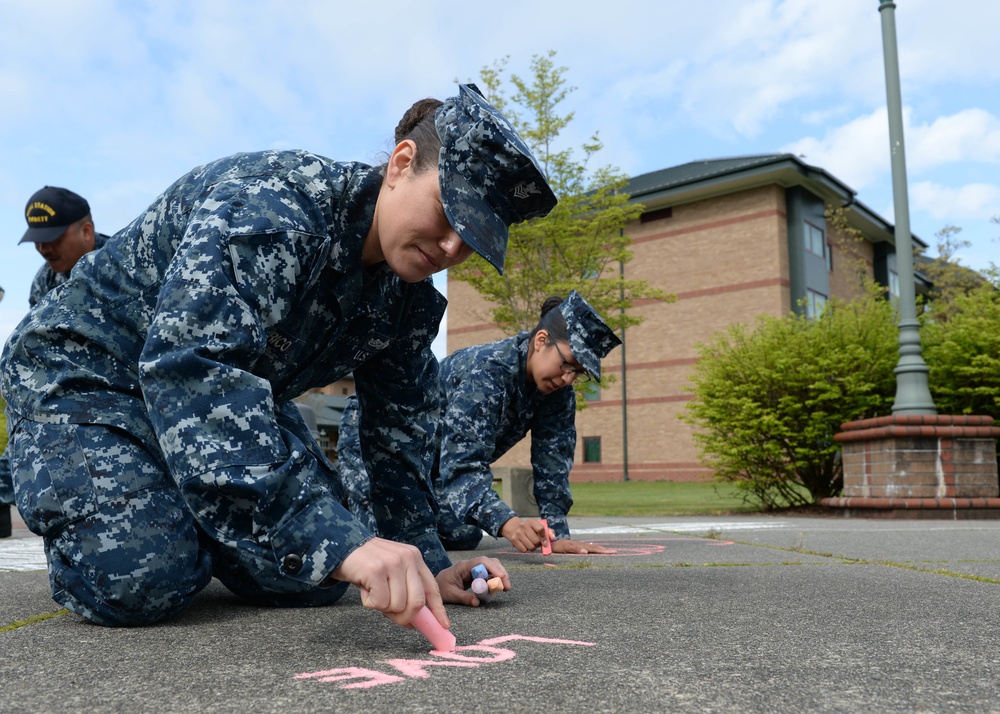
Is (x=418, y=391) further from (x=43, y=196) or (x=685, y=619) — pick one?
(x=43, y=196)

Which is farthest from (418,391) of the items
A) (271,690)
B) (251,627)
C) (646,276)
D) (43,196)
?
(646,276)

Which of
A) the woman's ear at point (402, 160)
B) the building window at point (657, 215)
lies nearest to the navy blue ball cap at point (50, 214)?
the woman's ear at point (402, 160)

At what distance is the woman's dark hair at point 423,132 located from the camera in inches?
74.7

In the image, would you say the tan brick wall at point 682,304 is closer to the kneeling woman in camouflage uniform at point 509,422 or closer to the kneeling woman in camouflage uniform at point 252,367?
the kneeling woman in camouflage uniform at point 509,422

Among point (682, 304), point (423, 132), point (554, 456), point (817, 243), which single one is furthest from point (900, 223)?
point (817, 243)

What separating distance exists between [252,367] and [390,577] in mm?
569

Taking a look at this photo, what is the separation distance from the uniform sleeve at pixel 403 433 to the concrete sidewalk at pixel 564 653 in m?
0.29

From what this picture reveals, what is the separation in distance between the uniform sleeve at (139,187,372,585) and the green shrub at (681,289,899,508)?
29.7 ft

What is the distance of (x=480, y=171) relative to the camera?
1.80 m

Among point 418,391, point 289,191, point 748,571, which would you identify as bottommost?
point 748,571

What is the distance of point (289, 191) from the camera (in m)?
1.86

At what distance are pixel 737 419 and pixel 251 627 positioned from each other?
912 cm

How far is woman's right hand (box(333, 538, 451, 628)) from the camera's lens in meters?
1.41

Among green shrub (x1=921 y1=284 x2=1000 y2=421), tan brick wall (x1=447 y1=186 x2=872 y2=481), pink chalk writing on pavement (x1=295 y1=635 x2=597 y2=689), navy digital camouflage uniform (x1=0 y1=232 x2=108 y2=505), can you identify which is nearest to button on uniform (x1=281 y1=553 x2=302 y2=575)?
pink chalk writing on pavement (x1=295 y1=635 x2=597 y2=689)
